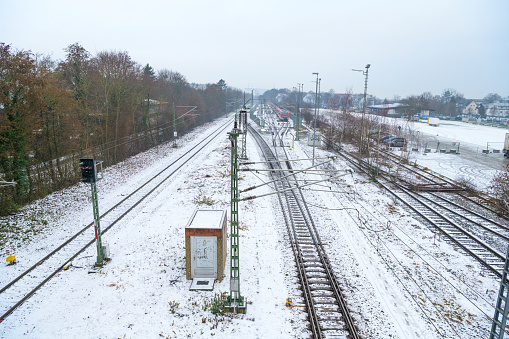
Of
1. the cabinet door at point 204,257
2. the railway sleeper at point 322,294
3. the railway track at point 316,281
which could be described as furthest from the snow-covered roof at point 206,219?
the railway sleeper at point 322,294

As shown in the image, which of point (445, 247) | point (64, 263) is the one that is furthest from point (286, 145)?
point (64, 263)

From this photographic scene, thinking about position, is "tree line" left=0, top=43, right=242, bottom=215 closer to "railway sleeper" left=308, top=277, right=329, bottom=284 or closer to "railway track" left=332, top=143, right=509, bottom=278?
"railway sleeper" left=308, top=277, right=329, bottom=284

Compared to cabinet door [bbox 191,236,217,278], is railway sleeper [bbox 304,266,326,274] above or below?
below

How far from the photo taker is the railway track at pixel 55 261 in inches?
419

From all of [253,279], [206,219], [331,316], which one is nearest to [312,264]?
[253,279]

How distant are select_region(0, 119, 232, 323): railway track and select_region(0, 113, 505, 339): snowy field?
1.18 ft

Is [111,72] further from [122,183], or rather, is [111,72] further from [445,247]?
[445,247]

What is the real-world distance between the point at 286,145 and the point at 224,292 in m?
32.3

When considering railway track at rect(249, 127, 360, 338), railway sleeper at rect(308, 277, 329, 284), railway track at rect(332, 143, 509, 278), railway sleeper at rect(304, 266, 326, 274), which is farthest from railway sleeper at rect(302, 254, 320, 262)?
railway track at rect(332, 143, 509, 278)

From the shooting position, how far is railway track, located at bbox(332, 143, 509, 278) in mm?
13974

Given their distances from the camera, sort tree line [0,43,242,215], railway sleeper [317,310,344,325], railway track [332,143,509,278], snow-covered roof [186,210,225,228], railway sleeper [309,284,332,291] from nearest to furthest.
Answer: railway sleeper [317,310,344,325] → railway sleeper [309,284,332,291] → snow-covered roof [186,210,225,228] → railway track [332,143,509,278] → tree line [0,43,242,215]

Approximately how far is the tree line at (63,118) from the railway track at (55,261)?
5360 mm

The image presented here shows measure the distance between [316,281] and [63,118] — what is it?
64.8 feet

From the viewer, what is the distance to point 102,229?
52.9 ft
